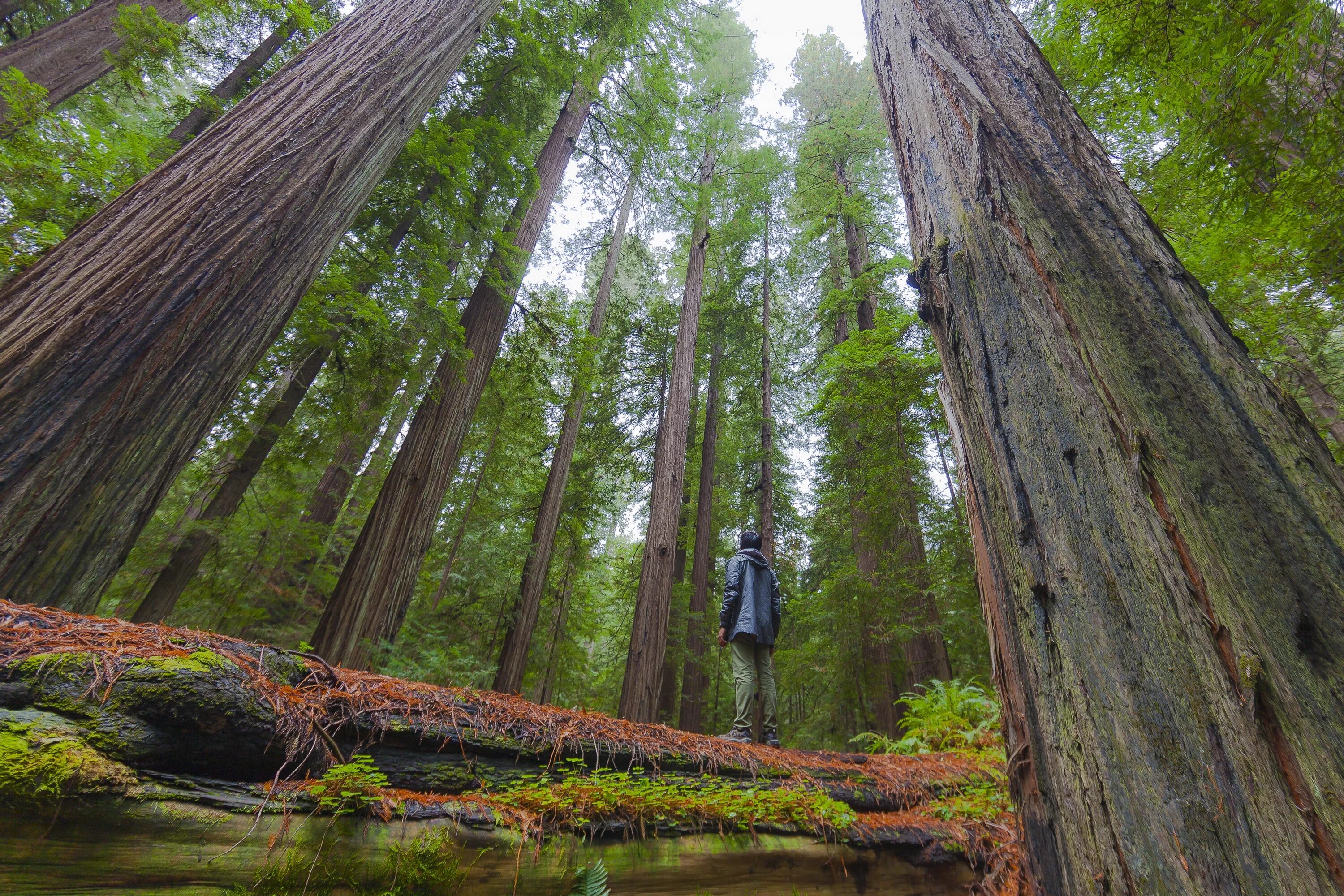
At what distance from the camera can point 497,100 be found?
319 inches

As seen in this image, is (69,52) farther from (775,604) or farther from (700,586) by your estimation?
(700,586)

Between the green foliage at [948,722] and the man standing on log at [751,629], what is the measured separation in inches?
58.7

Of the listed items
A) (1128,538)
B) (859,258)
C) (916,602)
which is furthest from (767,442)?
(1128,538)

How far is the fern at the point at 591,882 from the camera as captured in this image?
6.91ft

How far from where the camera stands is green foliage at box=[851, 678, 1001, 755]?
5504mm

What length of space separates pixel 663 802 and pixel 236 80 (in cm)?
1075

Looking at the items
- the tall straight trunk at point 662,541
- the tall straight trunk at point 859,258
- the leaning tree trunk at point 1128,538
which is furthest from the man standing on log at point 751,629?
the tall straight trunk at point 859,258

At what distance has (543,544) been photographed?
30.1 feet

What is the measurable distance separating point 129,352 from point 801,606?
31.1ft

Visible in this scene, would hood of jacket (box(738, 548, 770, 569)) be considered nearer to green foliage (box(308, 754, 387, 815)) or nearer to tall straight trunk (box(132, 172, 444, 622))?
green foliage (box(308, 754, 387, 815))

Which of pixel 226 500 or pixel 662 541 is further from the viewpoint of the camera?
pixel 662 541

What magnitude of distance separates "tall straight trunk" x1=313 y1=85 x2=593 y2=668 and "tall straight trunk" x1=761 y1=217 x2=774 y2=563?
475 cm

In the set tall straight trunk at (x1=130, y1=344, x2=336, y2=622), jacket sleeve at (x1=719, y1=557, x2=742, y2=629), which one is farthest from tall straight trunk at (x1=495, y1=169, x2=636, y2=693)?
jacket sleeve at (x1=719, y1=557, x2=742, y2=629)

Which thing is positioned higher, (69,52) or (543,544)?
(69,52)
